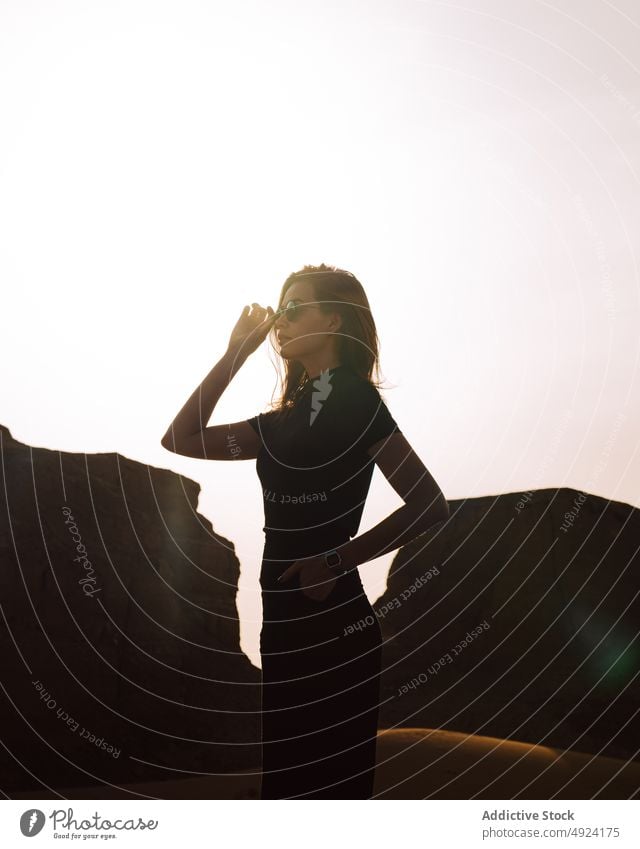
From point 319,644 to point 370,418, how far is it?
3.85 ft

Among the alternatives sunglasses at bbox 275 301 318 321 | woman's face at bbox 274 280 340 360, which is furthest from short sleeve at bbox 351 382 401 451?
sunglasses at bbox 275 301 318 321

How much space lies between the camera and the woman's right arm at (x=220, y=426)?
346cm

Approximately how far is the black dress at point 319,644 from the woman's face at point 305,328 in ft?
1.91

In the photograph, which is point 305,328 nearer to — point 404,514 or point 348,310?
point 348,310

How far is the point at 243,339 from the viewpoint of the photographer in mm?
3506

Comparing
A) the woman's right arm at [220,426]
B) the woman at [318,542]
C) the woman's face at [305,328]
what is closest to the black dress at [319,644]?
the woman at [318,542]

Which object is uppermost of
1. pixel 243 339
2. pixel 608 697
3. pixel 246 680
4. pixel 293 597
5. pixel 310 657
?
pixel 243 339
